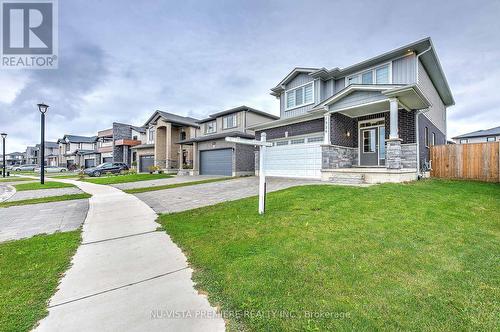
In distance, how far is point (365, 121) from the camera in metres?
12.6

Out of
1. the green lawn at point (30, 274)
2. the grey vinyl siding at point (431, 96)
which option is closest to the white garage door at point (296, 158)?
the grey vinyl siding at point (431, 96)

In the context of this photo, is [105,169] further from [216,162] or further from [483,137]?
[483,137]

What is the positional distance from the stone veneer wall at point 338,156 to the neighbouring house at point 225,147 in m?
7.32

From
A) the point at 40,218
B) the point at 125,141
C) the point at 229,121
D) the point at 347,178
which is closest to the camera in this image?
the point at 40,218

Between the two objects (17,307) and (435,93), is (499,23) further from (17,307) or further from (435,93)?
(17,307)

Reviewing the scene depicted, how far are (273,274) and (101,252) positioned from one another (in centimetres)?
312

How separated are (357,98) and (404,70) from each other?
357cm

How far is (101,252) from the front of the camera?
3.76 metres

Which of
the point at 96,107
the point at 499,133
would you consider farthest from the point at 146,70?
the point at 499,133

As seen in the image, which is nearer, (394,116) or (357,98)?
(394,116)

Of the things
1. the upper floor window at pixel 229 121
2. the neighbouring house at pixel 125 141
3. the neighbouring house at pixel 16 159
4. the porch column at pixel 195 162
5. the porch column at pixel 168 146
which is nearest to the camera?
the porch column at pixel 195 162

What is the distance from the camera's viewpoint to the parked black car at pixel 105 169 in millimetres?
24922

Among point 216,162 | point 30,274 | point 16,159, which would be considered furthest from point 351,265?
point 16,159

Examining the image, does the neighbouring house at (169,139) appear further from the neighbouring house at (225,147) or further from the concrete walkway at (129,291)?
the concrete walkway at (129,291)
